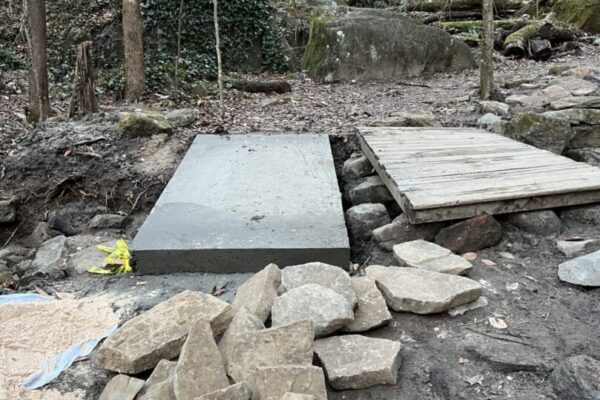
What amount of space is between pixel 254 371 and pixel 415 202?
58.9 inches

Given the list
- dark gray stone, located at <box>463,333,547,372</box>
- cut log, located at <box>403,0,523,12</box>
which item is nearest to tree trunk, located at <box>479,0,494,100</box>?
dark gray stone, located at <box>463,333,547,372</box>

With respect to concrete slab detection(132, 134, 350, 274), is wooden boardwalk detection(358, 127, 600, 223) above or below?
above

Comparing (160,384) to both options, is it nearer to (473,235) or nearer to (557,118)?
(473,235)

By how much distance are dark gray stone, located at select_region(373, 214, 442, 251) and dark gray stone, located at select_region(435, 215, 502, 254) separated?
148mm

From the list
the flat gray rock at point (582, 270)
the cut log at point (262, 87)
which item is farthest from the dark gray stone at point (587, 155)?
the cut log at point (262, 87)

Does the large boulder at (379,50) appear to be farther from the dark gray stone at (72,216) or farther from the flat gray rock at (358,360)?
the flat gray rock at (358,360)

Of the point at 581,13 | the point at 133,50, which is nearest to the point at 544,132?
the point at 133,50

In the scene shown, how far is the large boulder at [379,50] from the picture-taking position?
29.8 ft

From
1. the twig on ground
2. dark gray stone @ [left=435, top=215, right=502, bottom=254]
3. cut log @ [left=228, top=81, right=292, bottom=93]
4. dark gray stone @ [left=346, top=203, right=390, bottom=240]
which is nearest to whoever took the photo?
dark gray stone @ [left=435, top=215, right=502, bottom=254]

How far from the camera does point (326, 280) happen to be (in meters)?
2.43

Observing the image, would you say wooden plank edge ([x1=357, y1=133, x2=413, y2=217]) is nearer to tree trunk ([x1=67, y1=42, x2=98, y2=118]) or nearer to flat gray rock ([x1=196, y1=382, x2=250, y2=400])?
flat gray rock ([x1=196, y1=382, x2=250, y2=400])

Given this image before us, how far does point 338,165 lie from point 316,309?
307 cm

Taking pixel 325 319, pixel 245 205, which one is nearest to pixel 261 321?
pixel 325 319

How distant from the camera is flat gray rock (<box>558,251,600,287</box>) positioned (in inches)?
96.3
